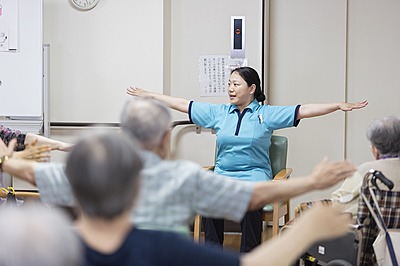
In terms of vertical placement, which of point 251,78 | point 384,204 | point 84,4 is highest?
point 84,4

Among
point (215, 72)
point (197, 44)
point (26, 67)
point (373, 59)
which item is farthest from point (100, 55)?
point (373, 59)

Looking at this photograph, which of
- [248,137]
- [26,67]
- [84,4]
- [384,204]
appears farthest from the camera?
[84,4]

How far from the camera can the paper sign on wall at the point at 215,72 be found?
17.6ft

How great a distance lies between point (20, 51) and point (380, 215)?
300 centimetres

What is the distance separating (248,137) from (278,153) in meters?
0.33

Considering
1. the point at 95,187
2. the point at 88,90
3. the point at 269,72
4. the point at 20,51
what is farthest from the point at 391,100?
the point at 95,187

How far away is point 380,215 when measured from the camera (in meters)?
3.06

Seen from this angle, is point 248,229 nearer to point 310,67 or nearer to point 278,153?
point 278,153

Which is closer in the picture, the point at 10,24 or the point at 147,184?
the point at 147,184

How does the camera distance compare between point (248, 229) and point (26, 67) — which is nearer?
point (248, 229)

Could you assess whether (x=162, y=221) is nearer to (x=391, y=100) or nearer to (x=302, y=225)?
→ (x=302, y=225)

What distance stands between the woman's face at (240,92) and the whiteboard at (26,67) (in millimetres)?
1406

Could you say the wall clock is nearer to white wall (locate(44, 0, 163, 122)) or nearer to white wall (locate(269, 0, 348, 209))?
white wall (locate(44, 0, 163, 122))

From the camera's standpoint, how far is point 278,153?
472cm
